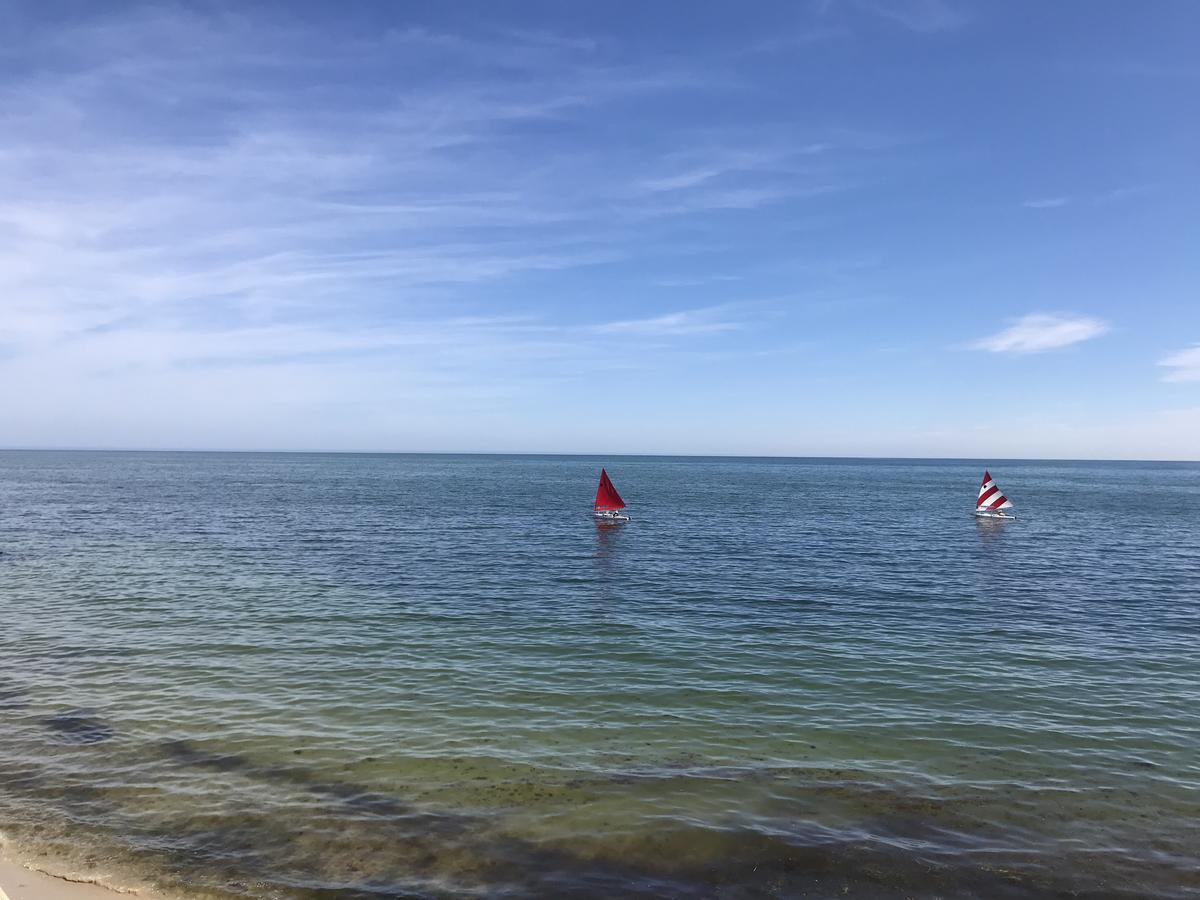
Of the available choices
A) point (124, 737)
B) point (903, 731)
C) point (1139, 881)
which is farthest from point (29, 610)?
point (1139, 881)

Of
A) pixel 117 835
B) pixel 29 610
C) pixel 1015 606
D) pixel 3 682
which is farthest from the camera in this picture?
pixel 1015 606

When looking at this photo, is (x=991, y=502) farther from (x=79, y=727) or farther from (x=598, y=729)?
(x=79, y=727)

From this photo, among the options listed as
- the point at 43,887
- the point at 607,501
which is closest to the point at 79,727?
the point at 43,887

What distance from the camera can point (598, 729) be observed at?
1781 centimetres

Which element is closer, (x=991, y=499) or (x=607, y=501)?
(x=607, y=501)

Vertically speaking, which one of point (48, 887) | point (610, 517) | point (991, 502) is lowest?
point (48, 887)

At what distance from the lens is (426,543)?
173ft

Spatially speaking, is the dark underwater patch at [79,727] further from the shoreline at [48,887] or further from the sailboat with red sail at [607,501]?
the sailboat with red sail at [607,501]

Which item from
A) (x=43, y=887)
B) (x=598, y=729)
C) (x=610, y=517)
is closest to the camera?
(x=43, y=887)

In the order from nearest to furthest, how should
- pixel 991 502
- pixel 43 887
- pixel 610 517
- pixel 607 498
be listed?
1. pixel 43 887
2. pixel 607 498
3. pixel 610 517
4. pixel 991 502

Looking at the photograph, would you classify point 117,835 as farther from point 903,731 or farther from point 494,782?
point 903,731

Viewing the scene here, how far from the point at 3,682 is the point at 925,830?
2307 cm

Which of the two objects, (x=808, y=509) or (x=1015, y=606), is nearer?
(x=1015, y=606)

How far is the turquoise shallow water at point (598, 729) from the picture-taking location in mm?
11945
